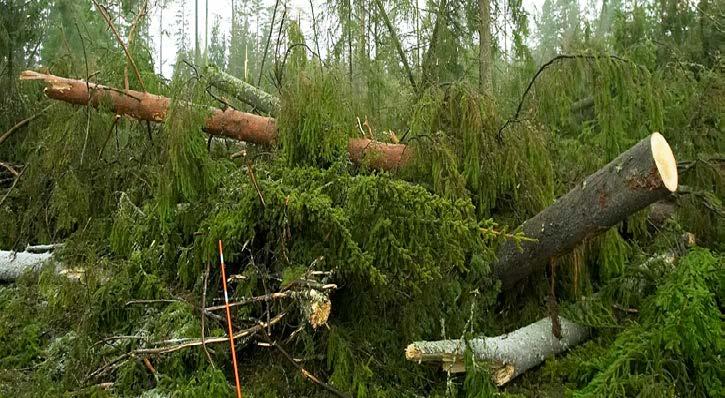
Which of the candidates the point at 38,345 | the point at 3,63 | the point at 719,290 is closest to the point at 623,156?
the point at 719,290

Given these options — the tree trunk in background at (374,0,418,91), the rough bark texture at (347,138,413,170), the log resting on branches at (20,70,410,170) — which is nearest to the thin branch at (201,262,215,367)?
the log resting on branches at (20,70,410,170)

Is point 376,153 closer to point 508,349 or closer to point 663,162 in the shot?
point 508,349

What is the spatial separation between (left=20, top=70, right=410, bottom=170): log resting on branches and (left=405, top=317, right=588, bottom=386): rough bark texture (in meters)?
1.49

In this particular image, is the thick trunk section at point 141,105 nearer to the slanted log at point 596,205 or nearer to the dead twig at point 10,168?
the dead twig at point 10,168

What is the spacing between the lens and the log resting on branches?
176 inches

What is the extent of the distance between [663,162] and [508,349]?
1.37 metres

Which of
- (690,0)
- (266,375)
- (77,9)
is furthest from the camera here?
(77,9)

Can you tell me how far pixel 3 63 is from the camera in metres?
7.22

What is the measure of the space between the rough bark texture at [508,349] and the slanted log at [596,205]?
42cm

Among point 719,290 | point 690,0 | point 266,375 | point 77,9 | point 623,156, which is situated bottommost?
point 266,375

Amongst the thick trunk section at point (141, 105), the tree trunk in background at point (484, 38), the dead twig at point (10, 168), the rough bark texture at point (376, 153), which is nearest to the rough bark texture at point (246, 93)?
the thick trunk section at point (141, 105)

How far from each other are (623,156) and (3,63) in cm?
706

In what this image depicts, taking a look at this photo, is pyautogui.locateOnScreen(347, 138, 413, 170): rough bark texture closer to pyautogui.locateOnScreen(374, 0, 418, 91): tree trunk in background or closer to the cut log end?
the cut log end

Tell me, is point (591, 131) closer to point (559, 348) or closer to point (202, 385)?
point (559, 348)
